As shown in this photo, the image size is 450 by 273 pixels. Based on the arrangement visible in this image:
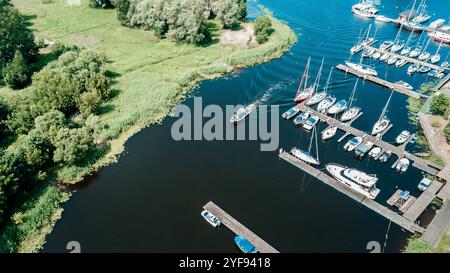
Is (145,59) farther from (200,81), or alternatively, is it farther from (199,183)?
(199,183)

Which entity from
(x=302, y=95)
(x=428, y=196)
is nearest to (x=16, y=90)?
(x=302, y=95)

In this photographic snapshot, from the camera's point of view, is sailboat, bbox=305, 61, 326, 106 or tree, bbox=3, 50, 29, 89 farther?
tree, bbox=3, 50, 29, 89

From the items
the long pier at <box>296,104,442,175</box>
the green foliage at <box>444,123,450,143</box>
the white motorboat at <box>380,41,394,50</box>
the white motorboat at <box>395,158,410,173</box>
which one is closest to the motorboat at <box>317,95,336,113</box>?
the long pier at <box>296,104,442,175</box>

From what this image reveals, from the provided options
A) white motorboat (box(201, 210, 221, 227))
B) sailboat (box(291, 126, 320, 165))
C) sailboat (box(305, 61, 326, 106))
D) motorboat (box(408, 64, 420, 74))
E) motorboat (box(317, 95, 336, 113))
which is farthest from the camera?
motorboat (box(408, 64, 420, 74))

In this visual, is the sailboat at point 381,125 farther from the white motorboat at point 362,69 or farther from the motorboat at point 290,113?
the white motorboat at point 362,69

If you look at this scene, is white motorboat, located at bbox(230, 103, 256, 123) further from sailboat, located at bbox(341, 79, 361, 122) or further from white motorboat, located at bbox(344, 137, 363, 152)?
white motorboat, located at bbox(344, 137, 363, 152)

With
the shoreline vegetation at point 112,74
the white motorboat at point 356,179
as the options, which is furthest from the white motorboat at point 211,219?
the white motorboat at point 356,179
